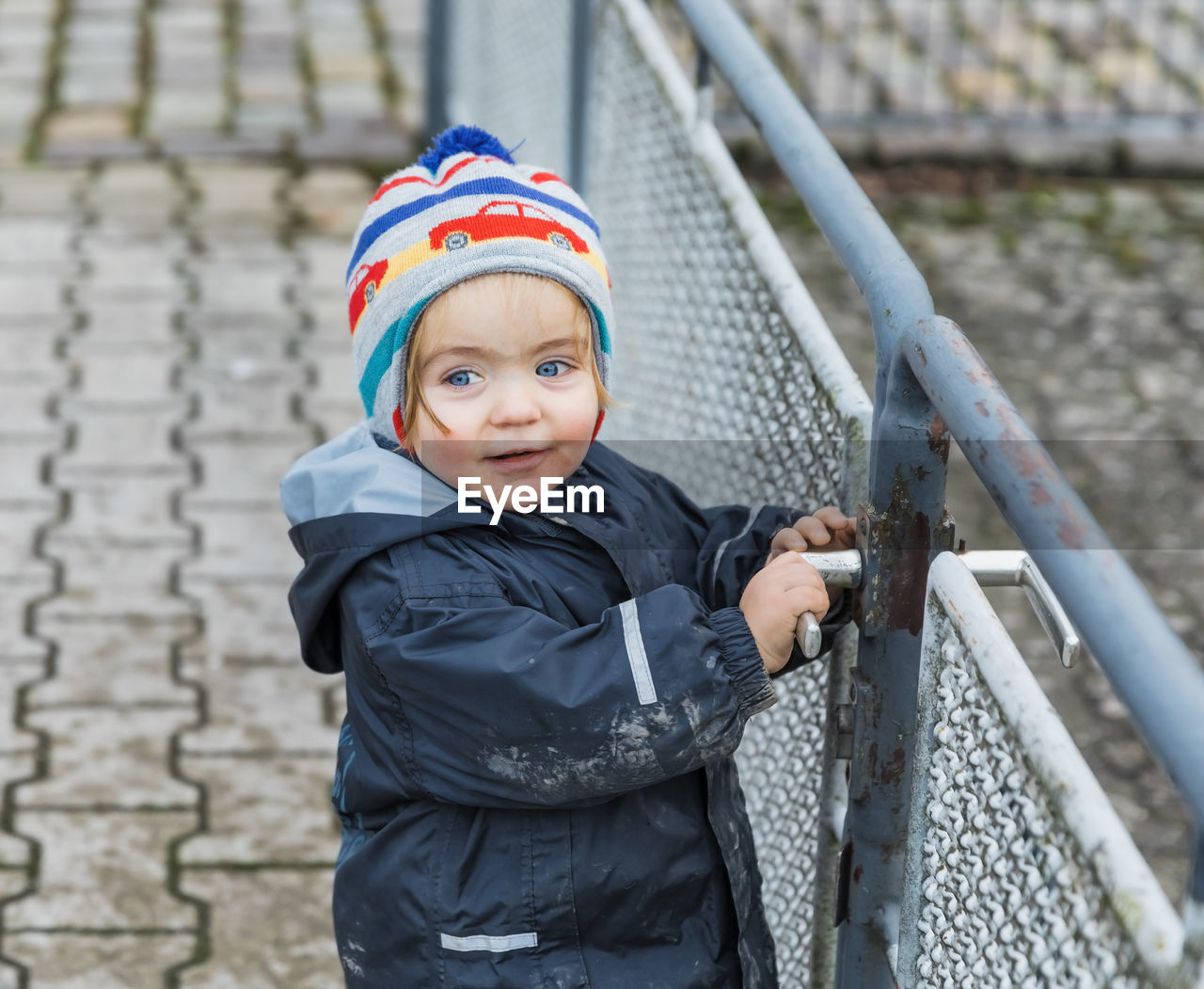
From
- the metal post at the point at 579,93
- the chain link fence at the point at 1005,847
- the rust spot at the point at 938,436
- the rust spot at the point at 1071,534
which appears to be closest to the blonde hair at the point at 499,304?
the rust spot at the point at 938,436

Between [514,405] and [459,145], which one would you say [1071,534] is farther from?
[459,145]

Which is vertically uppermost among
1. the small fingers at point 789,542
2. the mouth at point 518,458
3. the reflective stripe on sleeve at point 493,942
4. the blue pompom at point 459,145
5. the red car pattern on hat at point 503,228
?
the blue pompom at point 459,145

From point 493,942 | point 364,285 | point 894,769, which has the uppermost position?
point 364,285

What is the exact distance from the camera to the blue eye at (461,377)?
5.72 ft

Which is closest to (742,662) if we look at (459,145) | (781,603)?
(781,603)

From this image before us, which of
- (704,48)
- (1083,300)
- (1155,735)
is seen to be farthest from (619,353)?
(1083,300)

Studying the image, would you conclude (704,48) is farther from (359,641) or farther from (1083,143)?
(1083,143)

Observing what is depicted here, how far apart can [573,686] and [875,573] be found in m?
0.29

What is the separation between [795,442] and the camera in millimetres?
1912

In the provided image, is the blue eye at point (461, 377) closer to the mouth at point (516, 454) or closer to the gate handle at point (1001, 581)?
the mouth at point (516, 454)

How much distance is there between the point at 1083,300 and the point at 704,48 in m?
3.65

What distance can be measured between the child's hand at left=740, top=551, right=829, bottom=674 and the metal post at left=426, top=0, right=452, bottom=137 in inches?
189

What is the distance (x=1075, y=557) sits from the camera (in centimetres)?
114

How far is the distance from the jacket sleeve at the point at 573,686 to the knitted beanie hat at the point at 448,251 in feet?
0.89
